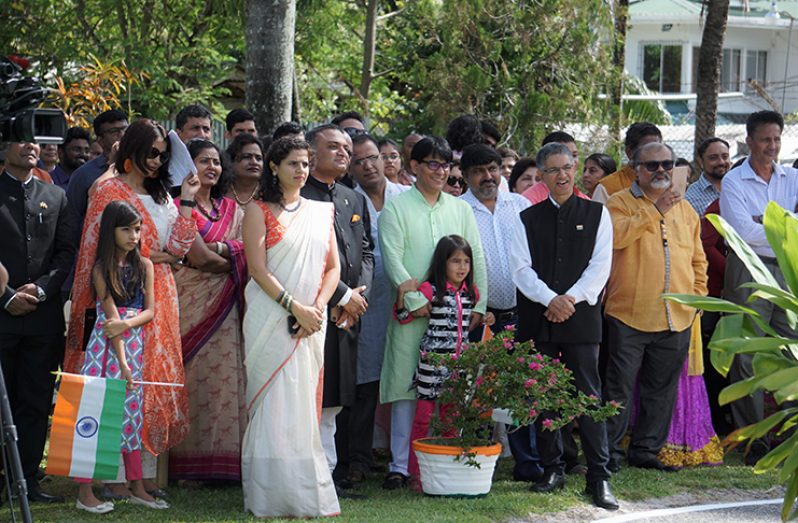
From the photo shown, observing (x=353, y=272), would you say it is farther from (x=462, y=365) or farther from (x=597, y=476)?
(x=597, y=476)

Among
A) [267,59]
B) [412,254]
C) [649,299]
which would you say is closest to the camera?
A: [412,254]

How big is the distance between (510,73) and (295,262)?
922 centimetres

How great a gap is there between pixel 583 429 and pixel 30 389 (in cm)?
359

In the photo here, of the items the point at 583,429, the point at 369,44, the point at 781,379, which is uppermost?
the point at 369,44

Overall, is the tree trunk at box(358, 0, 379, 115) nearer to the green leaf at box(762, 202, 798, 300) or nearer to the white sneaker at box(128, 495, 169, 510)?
the white sneaker at box(128, 495, 169, 510)

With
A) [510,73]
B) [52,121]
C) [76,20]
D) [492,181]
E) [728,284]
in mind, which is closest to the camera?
[52,121]

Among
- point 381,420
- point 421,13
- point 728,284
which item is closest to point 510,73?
point 421,13

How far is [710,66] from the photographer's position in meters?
15.5

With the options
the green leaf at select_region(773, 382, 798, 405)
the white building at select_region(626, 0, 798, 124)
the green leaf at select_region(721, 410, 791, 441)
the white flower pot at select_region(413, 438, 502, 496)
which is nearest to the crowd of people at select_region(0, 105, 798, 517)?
the white flower pot at select_region(413, 438, 502, 496)

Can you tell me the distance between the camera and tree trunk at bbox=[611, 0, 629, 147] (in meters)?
16.0

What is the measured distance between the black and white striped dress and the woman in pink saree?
48.3 inches

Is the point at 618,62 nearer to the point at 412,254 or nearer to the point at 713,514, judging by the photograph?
→ the point at 412,254

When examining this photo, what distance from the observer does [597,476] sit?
795 centimetres

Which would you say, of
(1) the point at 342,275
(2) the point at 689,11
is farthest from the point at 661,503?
(2) the point at 689,11
